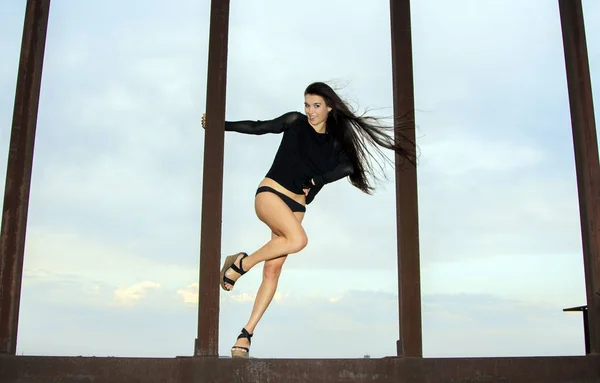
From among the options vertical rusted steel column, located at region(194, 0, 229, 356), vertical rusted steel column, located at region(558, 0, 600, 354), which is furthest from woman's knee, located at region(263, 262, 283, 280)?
vertical rusted steel column, located at region(558, 0, 600, 354)

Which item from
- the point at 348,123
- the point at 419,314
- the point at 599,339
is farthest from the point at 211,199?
the point at 599,339

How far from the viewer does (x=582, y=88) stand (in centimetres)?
477

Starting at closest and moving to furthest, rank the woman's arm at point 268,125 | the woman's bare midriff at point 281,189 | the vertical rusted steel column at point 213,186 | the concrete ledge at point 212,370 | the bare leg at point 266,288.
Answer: the concrete ledge at point 212,370, the vertical rusted steel column at point 213,186, the bare leg at point 266,288, the woman's bare midriff at point 281,189, the woman's arm at point 268,125

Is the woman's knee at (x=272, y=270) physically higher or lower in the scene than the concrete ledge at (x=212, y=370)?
higher

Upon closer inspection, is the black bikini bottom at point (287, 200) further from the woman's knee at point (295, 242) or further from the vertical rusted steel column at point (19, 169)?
the vertical rusted steel column at point (19, 169)

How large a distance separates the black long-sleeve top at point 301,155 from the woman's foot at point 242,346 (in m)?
0.98

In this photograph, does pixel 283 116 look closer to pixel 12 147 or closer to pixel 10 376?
pixel 12 147

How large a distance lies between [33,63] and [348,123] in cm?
215

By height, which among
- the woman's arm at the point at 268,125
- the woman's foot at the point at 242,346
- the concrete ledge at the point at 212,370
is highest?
the woman's arm at the point at 268,125

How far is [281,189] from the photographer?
457 cm

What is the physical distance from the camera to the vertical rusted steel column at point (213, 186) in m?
4.03

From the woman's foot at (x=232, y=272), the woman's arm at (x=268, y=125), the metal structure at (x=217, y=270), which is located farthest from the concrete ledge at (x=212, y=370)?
the woman's arm at (x=268, y=125)

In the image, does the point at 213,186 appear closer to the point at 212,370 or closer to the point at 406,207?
the point at 212,370

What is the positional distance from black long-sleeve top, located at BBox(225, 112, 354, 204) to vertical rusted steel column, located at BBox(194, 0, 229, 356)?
37 cm
